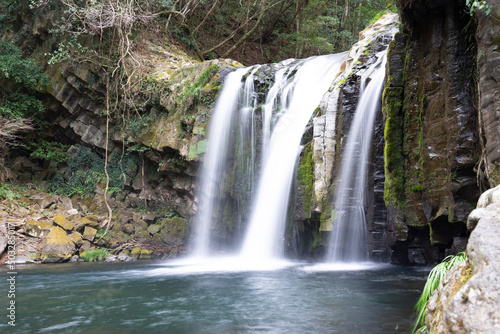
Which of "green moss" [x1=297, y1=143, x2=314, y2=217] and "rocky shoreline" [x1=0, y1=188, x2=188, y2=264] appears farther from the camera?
"rocky shoreline" [x1=0, y1=188, x2=188, y2=264]

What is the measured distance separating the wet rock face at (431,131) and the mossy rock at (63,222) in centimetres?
998

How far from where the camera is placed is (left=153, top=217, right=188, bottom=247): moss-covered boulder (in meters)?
12.8

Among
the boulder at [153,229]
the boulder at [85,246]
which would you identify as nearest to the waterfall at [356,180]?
the boulder at [153,229]

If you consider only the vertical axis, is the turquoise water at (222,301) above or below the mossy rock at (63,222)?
below

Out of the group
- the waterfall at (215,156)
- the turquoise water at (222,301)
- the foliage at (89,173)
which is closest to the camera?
the turquoise water at (222,301)

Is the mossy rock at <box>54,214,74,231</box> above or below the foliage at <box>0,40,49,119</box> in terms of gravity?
below

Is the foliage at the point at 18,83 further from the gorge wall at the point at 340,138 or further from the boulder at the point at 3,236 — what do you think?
the boulder at the point at 3,236

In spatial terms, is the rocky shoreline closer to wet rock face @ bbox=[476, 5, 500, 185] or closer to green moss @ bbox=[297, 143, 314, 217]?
green moss @ bbox=[297, 143, 314, 217]

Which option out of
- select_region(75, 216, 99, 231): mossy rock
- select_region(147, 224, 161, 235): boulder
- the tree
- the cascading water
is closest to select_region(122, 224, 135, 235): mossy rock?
select_region(147, 224, 161, 235): boulder

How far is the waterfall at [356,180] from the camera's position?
8.18 meters

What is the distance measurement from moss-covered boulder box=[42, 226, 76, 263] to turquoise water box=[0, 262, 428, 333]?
2.40 metres

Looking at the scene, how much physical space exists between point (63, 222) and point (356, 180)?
30.9 feet

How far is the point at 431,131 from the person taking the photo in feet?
21.2

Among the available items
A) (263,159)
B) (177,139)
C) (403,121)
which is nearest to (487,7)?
(403,121)
